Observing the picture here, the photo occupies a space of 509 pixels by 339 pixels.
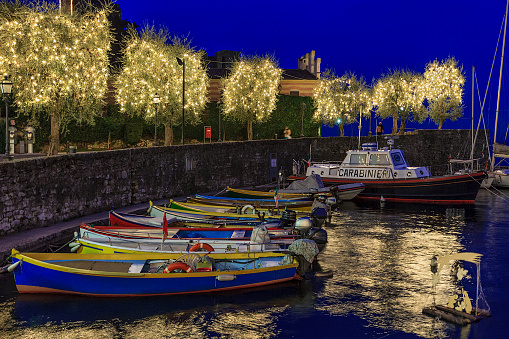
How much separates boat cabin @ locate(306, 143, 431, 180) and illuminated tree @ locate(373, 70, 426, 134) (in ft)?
88.2

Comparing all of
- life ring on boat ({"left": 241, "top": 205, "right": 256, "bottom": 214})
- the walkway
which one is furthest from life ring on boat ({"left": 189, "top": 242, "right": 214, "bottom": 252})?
life ring on boat ({"left": 241, "top": 205, "right": 256, "bottom": 214})

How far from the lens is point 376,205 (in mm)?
30094

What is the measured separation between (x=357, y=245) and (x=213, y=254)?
6683 millimetres

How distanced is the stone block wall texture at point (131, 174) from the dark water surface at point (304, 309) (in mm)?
4279

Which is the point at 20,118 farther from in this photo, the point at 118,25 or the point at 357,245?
the point at 118,25

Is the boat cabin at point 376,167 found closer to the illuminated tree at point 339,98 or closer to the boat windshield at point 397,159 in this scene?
the boat windshield at point 397,159

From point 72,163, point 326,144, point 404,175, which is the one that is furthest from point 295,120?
point 72,163

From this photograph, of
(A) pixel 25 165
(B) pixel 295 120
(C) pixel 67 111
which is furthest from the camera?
(B) pixel 295 120

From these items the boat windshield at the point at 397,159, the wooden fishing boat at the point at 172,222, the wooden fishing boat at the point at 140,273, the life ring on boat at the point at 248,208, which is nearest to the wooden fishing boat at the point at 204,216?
the wooden fishing boat at the point at 172,222

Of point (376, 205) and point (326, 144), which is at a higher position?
point (326, 144)

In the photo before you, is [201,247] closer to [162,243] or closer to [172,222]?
[162,243]

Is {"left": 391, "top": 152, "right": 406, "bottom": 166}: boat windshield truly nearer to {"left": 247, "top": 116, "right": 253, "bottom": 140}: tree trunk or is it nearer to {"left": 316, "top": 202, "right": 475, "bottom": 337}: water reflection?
{"left": 316, "top": 202, "right": 475, "bottom": 337}: water reflection

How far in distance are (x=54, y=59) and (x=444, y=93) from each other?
141 ft

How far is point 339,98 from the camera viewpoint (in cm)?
5841
